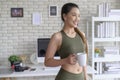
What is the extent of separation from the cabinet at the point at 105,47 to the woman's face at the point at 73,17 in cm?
207

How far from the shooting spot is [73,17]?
158cm

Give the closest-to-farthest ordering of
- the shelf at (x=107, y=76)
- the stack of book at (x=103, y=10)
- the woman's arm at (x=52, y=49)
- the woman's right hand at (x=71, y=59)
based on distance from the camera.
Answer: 1. the woman's right hand at (x=71, y=59)
2. the woman's arm at (x=52, y=49)
3. the stack of book at (x=103, y=10)
4. the shelf at (x=107, y=76)

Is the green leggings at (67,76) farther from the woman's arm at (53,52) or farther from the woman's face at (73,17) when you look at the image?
the woman's face at (73,17)

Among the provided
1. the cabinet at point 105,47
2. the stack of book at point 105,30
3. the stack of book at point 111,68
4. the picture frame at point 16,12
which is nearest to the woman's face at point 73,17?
the cabinet at point 105,47

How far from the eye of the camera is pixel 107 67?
3877 mm

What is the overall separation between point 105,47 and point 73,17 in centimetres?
243

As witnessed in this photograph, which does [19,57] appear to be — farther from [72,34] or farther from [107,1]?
[72,34]

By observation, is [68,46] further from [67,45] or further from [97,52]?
[97,52]

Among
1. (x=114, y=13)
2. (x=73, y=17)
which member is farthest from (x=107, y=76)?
(x=73, y=17)

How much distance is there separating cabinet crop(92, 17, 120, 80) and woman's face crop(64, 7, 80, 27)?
2.07 meters

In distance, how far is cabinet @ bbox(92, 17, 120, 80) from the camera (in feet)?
12.2

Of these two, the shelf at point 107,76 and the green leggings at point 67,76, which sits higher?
the green leggings at point 67,76

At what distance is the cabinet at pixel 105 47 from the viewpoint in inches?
146

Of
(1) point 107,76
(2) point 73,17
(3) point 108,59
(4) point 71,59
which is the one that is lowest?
(1) point 107,76
